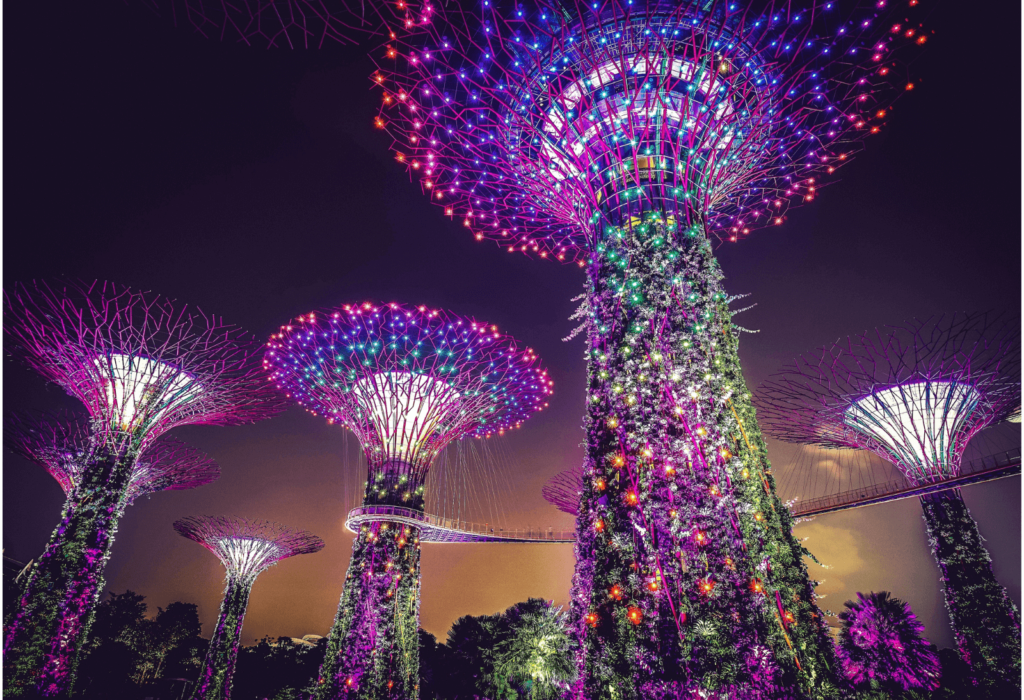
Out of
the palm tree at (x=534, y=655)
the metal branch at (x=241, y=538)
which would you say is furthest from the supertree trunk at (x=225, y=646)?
the palm tree at (x=534, y=655)

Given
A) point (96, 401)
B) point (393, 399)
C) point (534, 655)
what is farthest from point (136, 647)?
point (393, 399)

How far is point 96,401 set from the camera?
1468 centimetres

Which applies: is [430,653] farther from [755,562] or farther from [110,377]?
[755,562]

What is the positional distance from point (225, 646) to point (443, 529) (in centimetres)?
1191

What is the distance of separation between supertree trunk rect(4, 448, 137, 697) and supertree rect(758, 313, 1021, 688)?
22.3 metres

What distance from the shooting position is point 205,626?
3366 centimetres

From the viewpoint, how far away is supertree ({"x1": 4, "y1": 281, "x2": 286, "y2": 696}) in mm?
11742

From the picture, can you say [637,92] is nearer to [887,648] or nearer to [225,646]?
[887,648]

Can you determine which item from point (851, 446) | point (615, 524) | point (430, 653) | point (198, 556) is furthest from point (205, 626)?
point (851, 446)

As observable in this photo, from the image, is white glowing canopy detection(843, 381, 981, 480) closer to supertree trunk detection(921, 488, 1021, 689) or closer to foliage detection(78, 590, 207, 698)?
supertree trunk detection(921, 488, 1021, 689)

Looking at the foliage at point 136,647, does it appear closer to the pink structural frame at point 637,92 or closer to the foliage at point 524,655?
the foliage at point 524,655

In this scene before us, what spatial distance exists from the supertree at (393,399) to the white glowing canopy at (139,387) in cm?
299

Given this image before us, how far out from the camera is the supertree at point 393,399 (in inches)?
536

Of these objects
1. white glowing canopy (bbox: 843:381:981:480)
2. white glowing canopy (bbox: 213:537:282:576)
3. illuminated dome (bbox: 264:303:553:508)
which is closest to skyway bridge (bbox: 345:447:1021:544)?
illuminated dome (bbox: 264:303:553:508)
